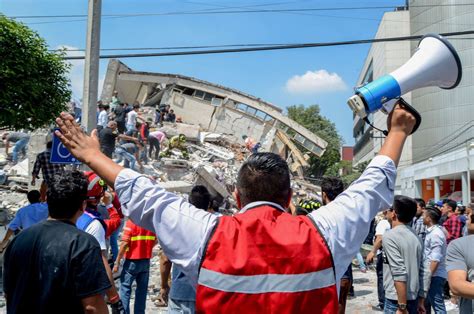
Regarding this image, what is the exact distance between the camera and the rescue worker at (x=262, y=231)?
1.55 m

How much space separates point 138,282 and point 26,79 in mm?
6933

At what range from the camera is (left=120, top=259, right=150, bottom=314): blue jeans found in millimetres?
5742

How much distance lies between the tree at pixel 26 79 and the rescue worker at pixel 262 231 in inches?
381

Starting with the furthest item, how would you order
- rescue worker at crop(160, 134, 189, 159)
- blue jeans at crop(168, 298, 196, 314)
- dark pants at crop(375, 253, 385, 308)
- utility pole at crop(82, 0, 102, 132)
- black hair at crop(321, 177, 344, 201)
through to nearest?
rescue worker at crop(160, 134, 189, 159) < utility pole at crop(82, 0, 102, 132) < dark pants at crop(375, 253, 385, 308) < black hair at crop(321, 177, 344, 201) < blue jeans at crop(168, 298, 196, 314)

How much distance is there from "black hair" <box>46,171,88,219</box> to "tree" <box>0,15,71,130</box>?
8528 mm

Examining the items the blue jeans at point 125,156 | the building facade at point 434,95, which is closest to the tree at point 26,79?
the blue jeans at point 125,156

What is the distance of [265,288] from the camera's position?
60.8 inches

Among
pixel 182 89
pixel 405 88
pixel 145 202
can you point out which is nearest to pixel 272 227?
pixel 145 202

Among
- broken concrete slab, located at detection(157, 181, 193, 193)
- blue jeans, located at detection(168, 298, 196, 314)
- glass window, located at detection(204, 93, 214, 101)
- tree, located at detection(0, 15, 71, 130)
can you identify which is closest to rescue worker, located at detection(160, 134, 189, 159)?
broken concrete slab, located at detection(157, 181, 193, 193)

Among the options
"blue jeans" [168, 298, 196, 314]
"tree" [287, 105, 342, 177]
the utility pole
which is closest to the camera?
"blue jeans" [168, 298, 196, 314]

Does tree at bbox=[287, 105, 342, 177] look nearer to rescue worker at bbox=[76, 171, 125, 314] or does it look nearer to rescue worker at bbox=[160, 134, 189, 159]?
rescue worker at bbox=[160, 134, 189, 159]

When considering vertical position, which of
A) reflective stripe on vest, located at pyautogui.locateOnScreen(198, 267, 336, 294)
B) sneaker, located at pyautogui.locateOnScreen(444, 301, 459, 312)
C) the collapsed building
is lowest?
sneaker, located at pyautogui.locateOnScreen(444, 301, 459, 312)

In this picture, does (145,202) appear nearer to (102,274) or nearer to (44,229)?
(102,274)

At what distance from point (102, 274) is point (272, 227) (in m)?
1.25
